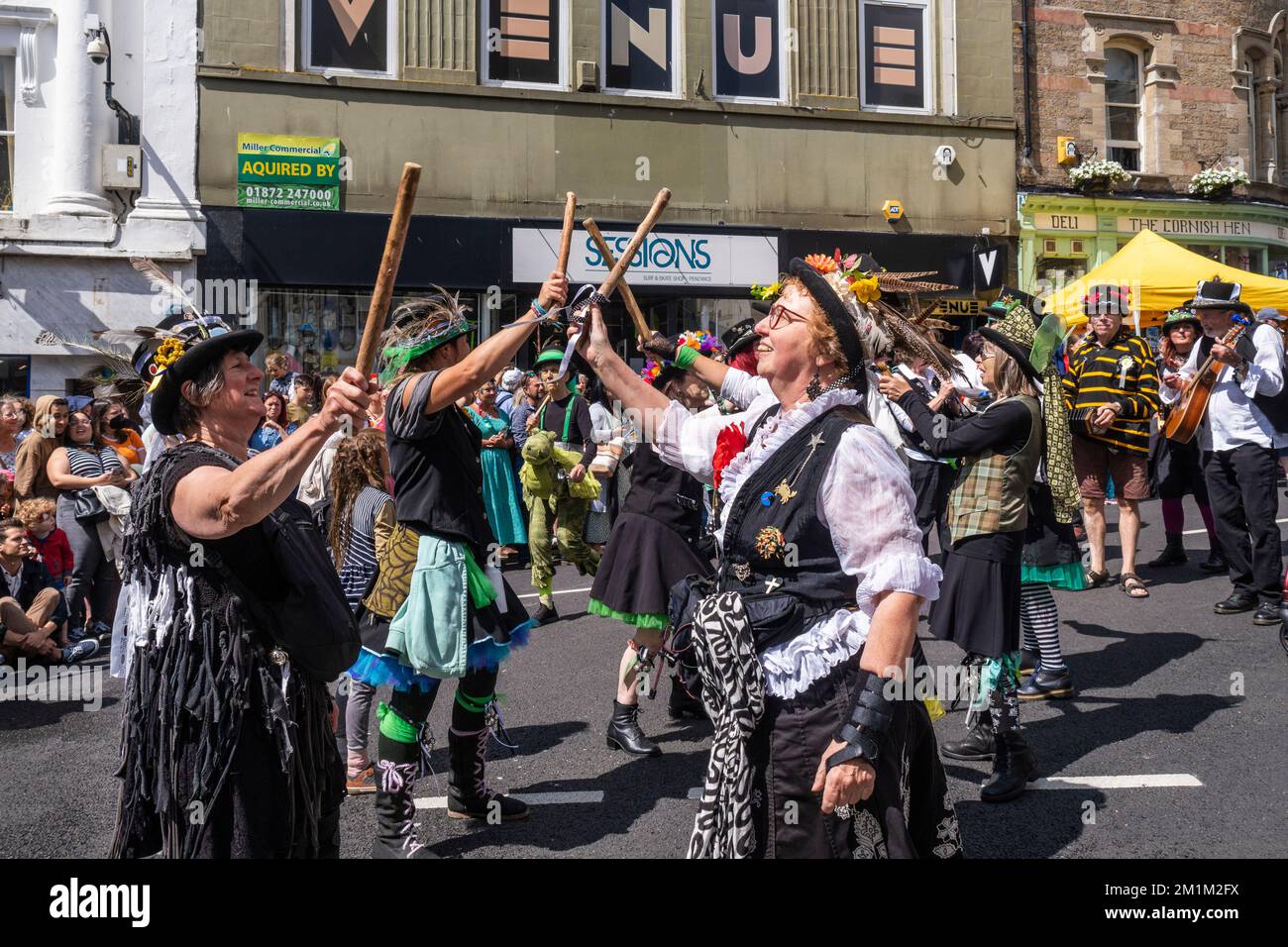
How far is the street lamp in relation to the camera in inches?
523

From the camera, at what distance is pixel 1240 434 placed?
7645 millimetres

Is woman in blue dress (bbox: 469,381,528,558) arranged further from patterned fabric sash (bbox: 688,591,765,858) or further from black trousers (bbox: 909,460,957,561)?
patterned fabric sash (bbox: 688,591,765,858)

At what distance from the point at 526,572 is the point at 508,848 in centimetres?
617

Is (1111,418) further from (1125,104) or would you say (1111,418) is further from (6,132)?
(6,132)

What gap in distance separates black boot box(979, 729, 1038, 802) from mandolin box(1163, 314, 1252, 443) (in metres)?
4.28

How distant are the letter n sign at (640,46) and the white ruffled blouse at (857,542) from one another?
13.8m

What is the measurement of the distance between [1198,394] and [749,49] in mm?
10107

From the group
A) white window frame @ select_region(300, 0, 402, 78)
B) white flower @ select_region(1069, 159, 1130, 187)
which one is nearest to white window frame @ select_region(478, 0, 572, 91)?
white window frame @ select_region(300, 0, 402, 78)

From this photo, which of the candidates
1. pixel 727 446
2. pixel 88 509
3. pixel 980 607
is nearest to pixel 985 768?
pixel 980 607

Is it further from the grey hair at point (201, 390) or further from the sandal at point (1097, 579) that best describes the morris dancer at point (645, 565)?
the sandal at point (1097, 579)

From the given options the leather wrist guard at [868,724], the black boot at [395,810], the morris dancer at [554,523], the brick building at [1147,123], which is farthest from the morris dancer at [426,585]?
the brick building at [1147,123]

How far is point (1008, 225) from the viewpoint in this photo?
16984mm

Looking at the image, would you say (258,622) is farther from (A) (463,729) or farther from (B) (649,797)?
(B) (649,797)
